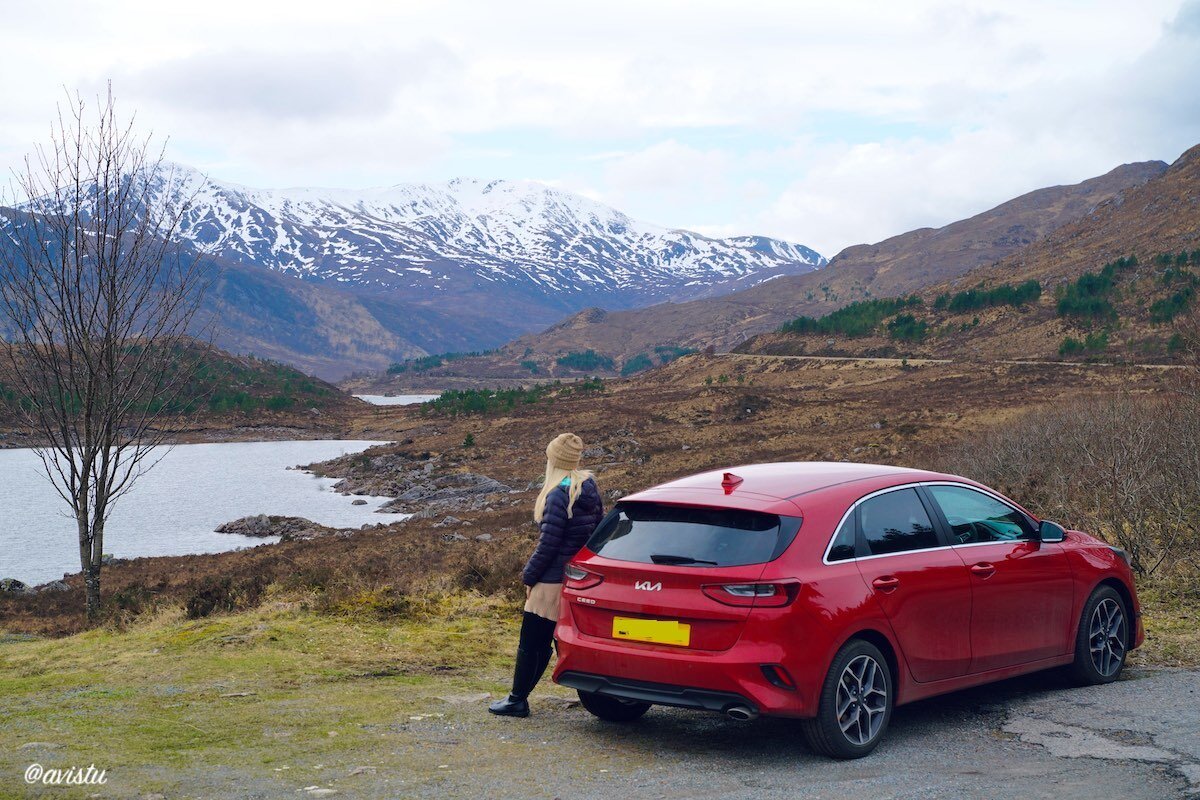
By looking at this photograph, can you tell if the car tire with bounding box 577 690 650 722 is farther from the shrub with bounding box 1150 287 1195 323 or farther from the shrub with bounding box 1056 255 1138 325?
the shrub with bounding box 1056 255 1138 325

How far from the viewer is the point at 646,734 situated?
24.7 ft

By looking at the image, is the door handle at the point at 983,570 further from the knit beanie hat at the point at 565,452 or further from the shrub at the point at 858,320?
the shrub at the point at 858,320

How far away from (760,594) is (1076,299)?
93253 mm

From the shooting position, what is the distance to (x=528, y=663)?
7914 mm

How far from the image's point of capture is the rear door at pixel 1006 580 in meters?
7.74

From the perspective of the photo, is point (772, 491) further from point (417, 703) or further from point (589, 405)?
point (589, 405)

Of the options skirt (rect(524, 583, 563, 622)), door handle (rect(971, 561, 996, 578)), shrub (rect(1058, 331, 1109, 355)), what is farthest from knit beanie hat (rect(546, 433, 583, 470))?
shrub (rect(1058, 331, 1109, 355))

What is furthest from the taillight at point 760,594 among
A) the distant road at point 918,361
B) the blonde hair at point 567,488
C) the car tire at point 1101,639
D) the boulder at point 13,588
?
the distant road at point 918,361

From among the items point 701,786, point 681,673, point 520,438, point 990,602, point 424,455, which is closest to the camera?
point 701,786

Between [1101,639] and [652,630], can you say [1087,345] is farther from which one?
[652,630]

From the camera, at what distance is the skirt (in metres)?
7.89

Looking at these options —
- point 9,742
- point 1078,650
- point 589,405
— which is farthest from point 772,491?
point 589,405

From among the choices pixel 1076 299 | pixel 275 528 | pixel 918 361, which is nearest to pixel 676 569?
pixel 275 528

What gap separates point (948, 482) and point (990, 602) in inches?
35.2
